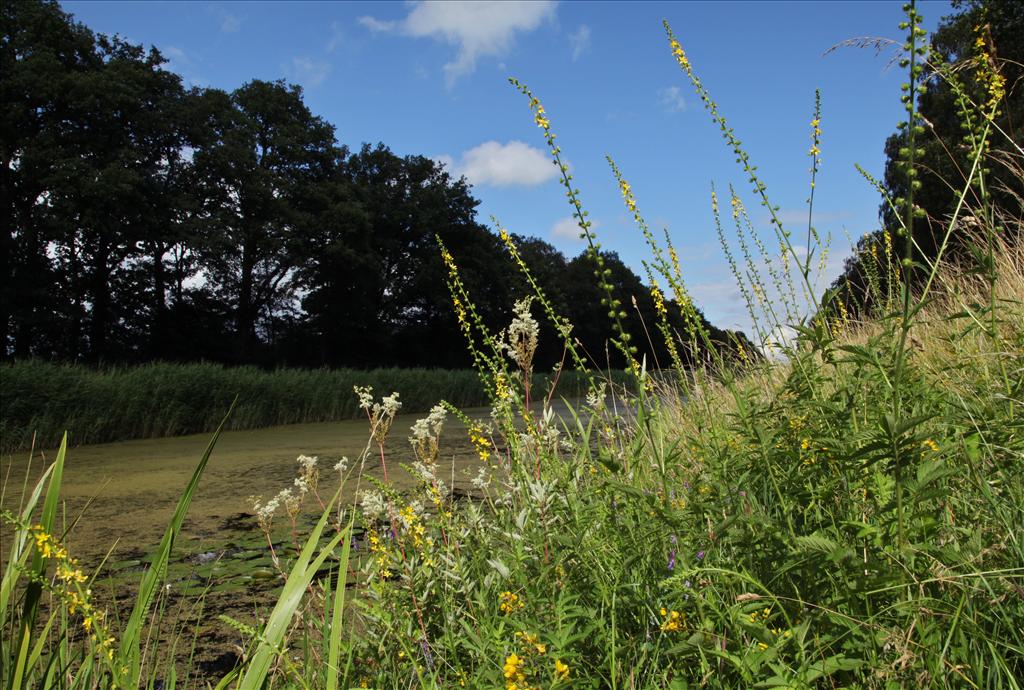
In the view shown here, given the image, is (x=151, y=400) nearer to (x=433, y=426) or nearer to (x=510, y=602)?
(x=433, y=426)

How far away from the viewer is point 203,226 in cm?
2278

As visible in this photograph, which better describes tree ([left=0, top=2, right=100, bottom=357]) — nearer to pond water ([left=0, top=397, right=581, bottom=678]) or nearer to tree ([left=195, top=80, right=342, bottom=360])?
tree ([left=195, top=80, right=342, bottom=360])

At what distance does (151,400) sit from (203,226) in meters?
14.3

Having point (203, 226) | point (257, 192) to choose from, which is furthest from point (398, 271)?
point (203, 226)

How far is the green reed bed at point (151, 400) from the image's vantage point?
9.17m

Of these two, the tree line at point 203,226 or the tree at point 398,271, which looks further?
the tree at point 398,271

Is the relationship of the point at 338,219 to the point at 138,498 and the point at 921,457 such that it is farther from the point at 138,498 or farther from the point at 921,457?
the point at 921,457

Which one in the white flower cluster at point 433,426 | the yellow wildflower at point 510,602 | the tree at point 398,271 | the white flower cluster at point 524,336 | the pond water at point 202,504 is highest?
the tree at point 398,271

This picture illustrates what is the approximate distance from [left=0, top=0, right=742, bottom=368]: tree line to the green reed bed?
4301 mm

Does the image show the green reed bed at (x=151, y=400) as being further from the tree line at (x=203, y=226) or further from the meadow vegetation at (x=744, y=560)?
the meadow vegetation at (x=744, y=560)

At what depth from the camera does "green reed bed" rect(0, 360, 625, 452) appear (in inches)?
361

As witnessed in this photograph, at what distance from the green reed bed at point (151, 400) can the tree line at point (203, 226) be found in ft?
14.1

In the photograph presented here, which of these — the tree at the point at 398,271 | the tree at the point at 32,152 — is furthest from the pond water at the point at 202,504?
the tree at the point at 398,271

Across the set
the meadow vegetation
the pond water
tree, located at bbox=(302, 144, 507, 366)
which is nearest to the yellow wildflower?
the meadow vegetation
